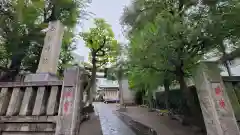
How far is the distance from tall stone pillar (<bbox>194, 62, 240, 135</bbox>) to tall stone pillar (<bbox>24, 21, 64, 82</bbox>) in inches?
186

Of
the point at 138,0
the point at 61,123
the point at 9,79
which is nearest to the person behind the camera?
the point at 61,123

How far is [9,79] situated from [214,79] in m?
10.0

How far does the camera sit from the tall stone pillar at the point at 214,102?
282 cm

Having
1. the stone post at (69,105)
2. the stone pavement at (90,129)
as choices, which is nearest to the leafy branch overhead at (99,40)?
the stone pavement at (90,129)

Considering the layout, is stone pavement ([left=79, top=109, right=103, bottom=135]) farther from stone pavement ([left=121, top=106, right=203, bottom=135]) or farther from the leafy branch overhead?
the leafy branch overhead

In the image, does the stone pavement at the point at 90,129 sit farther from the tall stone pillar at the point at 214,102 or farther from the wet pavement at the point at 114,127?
the tall stone pillar at the point at 214,102

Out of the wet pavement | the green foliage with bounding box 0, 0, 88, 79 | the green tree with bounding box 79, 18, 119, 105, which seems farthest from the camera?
the green tree with bounding box 79, 18, 119, 105

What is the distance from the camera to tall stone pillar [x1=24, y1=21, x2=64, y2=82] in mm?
4832

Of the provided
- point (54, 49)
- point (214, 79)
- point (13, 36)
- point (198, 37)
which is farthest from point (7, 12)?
point (214, 79)

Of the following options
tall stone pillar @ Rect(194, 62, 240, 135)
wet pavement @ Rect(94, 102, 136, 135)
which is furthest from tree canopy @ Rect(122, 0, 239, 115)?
wet pavement @ Rect(94, 102, 136, 135)

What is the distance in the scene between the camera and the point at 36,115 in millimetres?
2670

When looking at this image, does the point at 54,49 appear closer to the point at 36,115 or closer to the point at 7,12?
the point at 7,12

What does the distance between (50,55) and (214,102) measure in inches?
223

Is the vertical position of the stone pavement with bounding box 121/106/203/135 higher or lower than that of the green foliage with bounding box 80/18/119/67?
lower
